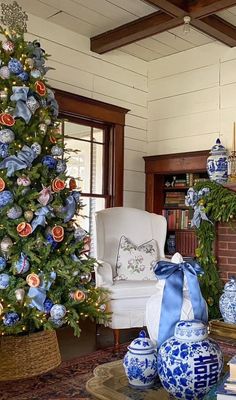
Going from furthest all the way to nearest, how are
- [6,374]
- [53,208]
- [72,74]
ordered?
[72,74] < [53,208] < [6,374]

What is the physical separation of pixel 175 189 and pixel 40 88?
2.87 m

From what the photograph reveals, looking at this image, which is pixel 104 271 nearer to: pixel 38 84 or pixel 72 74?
pixel 38 84

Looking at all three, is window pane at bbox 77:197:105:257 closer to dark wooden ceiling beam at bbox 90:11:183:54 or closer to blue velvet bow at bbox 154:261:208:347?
dark wooden ceiling beam at bbox 90:11:183:54

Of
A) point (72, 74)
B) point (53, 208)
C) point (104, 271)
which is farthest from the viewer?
point (72, 74)

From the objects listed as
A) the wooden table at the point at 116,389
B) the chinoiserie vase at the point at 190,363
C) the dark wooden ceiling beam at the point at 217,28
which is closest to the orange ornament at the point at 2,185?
the wooden table at the point at 116,389

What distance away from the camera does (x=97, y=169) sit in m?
5.17

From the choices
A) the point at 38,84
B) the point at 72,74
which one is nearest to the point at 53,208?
the point at 38,84

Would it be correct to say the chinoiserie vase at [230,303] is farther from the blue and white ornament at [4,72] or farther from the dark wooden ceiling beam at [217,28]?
the dark wooden ceiling beam at [217,28]

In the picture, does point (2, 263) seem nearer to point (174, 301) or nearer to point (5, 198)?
point (5, 198)

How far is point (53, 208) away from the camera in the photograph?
10.0 ft

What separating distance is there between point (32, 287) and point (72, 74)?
106 inches

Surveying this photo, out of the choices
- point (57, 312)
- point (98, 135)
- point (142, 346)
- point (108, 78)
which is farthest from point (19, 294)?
point (108, 78)

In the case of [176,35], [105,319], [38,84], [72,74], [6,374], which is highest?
[176,35]

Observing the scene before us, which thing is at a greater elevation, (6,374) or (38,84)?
(38,84)
